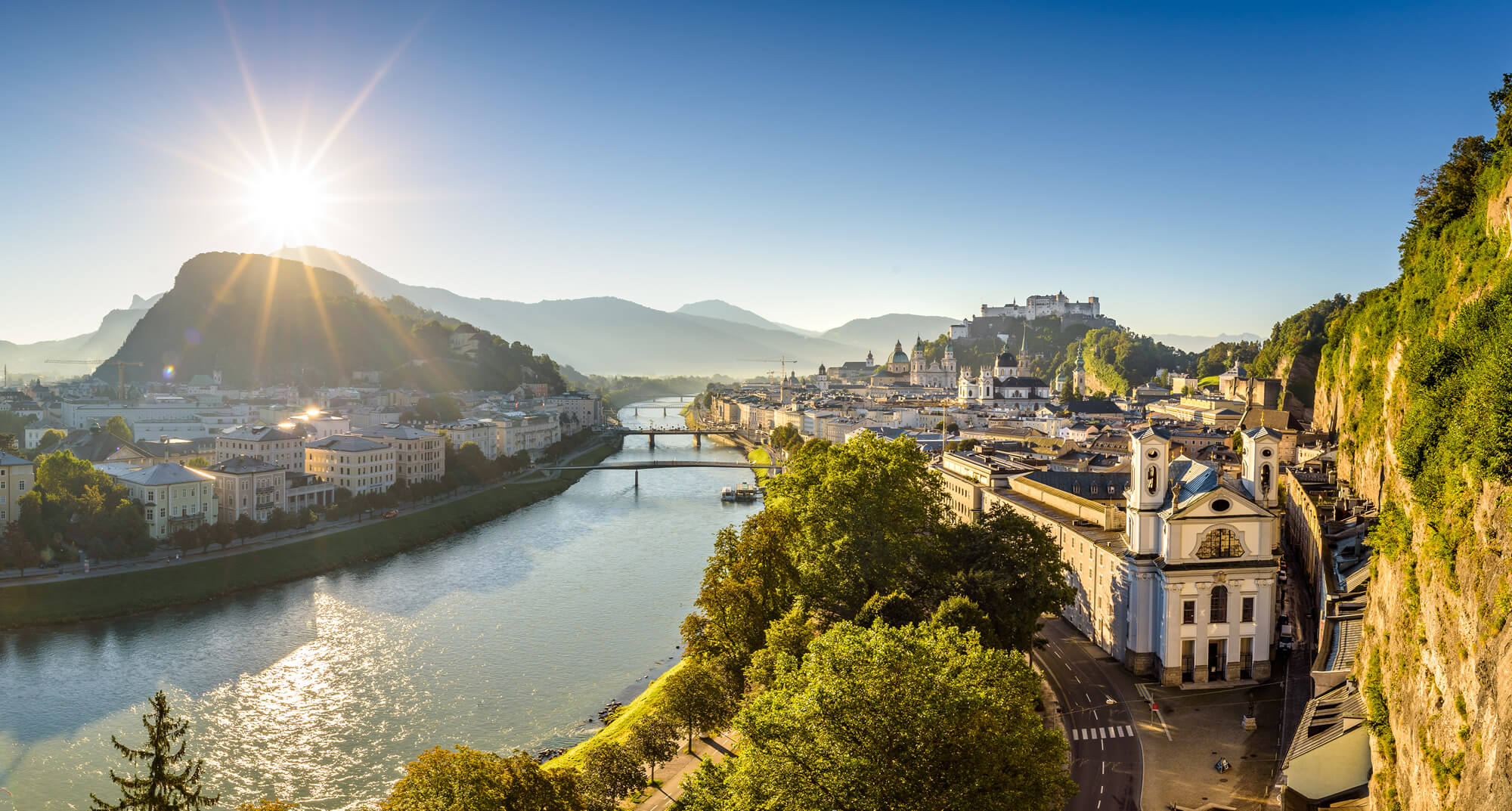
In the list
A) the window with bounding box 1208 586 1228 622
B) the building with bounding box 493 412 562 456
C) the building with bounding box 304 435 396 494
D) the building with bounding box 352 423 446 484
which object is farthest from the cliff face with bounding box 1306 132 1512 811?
the building with bounding box 493 412 562 456

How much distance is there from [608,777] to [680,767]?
3.10 m

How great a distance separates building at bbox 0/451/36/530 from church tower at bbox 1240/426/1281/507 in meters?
35.1

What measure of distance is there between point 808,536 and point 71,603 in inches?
813

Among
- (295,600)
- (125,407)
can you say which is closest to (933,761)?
(295,600)

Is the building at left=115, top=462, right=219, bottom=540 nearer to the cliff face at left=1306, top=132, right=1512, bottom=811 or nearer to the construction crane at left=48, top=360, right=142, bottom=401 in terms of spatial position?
the cliff face at left=1306, top=132, right=1512, bottom=811

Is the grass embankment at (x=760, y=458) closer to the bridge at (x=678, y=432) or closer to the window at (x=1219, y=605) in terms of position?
the bridge at (x=678, y=432)

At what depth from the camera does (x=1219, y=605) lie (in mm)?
18609

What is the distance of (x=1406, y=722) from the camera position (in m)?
10.9

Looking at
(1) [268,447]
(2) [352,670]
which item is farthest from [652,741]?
(1) [268,447]

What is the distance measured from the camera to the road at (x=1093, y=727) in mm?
13789

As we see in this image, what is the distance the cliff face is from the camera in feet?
28.7

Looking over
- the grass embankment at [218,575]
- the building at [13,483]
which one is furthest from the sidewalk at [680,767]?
the building at [13,483]

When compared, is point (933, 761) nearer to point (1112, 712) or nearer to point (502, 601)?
point (1112, 712)

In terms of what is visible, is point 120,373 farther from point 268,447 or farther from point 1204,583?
point 1204,583
